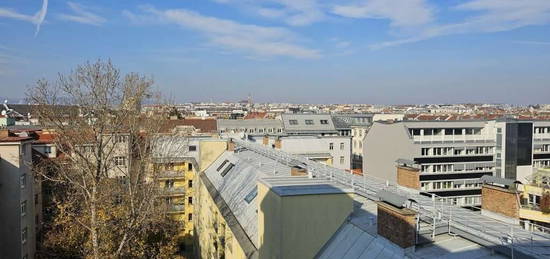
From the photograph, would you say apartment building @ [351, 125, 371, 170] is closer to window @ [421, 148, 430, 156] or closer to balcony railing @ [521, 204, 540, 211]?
window @ [421, 148, 430, 156]

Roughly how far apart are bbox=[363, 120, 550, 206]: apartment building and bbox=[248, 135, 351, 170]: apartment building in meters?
5.64

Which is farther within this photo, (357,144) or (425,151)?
(357,144)

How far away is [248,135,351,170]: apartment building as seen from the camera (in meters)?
53.0

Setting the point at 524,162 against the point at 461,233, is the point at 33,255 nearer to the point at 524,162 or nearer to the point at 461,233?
the point at 461,233

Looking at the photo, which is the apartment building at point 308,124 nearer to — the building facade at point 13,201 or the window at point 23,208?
the window at point 23,208

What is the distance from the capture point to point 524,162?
62.9 meters

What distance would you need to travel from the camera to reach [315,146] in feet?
→ 187

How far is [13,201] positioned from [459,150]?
53.5 metres

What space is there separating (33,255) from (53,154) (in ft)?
55.4

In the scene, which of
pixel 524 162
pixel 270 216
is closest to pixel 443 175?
pixel 524 162

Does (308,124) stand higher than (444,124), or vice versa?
(444,124)

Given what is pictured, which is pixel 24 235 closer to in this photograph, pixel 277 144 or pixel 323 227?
pixel 323 227

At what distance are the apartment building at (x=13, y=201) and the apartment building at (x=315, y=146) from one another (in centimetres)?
2460

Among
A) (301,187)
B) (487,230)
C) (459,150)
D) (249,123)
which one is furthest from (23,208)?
(249,123)
